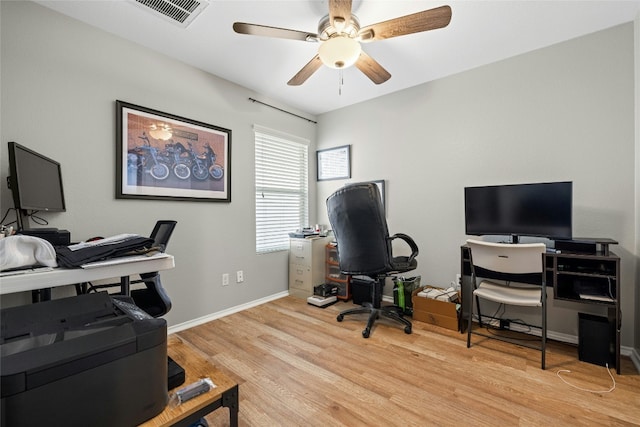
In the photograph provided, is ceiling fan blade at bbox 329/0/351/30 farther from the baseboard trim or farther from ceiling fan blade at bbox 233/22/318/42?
the baseboard trim

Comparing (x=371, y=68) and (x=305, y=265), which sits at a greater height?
(x=371, y=68)

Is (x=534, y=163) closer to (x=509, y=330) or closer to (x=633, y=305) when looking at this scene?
(x=633, y=305)

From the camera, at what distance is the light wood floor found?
4.89 feet

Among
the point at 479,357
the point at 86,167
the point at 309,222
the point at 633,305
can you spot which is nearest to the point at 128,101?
the point at 86,167

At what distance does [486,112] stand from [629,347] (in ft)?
7.27

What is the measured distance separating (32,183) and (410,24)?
243cm

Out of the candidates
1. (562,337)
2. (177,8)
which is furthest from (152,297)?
(562,337)

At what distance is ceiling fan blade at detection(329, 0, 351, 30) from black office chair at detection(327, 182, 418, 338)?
114 cm

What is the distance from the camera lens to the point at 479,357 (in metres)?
2.07

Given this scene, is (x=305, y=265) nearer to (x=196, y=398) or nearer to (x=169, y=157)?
(x=169, y=157)

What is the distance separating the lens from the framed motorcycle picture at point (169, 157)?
7.48 ft

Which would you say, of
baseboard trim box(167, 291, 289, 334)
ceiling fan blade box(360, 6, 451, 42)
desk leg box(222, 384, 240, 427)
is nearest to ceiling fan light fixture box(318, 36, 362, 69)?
ceiling fan blade box(360, 6, 451, 42)

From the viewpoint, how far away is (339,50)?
185 centimetres

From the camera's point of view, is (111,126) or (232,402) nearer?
(232,402)
